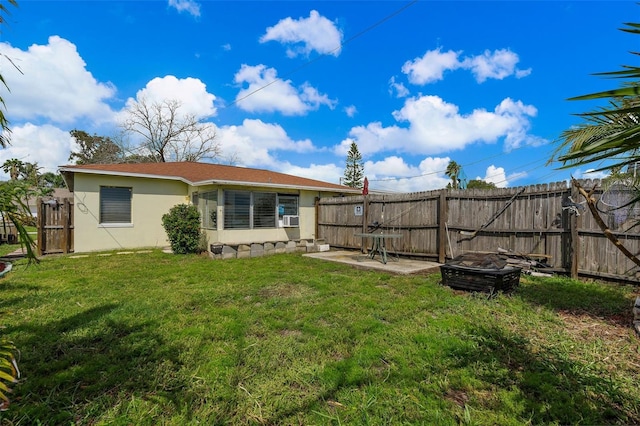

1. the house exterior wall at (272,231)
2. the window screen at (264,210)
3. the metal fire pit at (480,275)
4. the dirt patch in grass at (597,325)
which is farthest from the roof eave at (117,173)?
the dirt patch in grass at (597,325)

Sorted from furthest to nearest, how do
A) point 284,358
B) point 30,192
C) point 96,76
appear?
point 96,76, point 284,358, point 30,192

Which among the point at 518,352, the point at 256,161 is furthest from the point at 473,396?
the point at 256,161

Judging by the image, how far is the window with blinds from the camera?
10.0 m

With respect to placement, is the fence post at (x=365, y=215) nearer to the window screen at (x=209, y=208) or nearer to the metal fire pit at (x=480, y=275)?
the metal fire pit at (x=480, y=275)

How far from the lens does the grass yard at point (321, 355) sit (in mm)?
2119

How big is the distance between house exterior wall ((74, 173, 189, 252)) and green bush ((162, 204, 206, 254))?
69.6 inches

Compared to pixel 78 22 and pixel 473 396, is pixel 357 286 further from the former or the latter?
pixel 78 22

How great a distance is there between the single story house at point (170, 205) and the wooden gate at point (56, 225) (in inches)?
12.0

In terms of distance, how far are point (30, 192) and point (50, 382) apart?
2233 millimetres

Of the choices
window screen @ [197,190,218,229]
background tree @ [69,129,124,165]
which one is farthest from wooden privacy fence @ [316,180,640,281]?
background tree @ [69,129,124,165]

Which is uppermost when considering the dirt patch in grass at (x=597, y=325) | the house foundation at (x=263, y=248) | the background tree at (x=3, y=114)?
the background tree at (x=3, y=114)

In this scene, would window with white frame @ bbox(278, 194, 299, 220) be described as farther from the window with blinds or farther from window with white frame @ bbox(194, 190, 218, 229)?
the window with blinds

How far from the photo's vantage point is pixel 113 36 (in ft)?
31.9

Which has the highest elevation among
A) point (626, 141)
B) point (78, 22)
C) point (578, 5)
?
point (78, 22)
